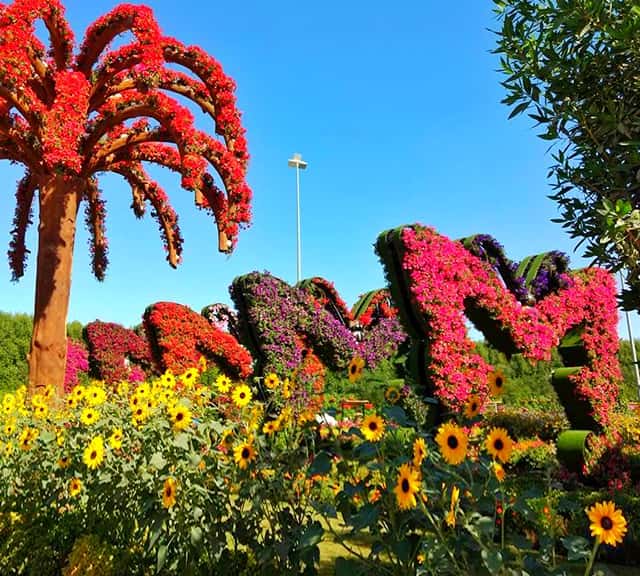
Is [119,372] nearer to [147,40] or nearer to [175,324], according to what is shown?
[175,324]

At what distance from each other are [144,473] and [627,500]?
4343mm

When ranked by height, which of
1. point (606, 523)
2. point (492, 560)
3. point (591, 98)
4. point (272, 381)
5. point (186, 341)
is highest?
point (186, 341)

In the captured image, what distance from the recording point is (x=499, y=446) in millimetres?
2041

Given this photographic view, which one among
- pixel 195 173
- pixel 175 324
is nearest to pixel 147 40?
pixel 195 173

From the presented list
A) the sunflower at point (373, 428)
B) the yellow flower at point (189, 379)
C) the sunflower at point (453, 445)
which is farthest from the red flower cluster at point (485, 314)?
the sunflower at point (453, 445)

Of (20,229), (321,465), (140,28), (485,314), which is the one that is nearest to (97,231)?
(20,229)

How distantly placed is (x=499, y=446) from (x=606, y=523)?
459mm

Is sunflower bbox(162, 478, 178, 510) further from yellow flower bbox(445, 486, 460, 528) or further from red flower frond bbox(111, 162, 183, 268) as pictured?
red flower frond bbox(111, 162, 183, 268)

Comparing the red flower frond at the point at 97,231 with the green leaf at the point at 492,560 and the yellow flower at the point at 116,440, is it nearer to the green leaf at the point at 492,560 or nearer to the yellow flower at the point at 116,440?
the yellow flower at the point at 116,440

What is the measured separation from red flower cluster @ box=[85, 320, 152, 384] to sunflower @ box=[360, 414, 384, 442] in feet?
41.5

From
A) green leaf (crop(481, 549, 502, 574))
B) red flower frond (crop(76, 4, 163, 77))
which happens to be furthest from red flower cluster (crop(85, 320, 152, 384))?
green leaf (crop(481, 549, 502, 574))

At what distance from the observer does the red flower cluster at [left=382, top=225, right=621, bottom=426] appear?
22.3 feet

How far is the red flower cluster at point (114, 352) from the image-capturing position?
1405 centimetres

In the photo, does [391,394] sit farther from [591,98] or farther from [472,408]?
[591,98]
